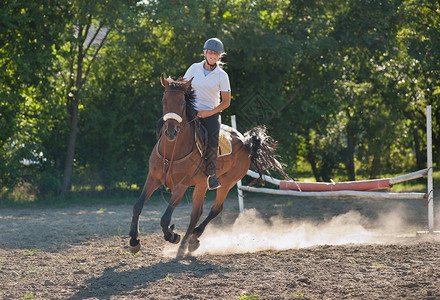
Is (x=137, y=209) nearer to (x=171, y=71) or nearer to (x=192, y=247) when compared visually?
(x=192, y=247)

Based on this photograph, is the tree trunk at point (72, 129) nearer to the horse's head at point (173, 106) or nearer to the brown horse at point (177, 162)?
the brown horse at point (177, 162)

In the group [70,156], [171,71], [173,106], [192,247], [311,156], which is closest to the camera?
[173,106]

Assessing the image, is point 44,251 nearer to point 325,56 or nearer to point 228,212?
point 228,212

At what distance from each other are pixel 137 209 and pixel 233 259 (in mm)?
1372

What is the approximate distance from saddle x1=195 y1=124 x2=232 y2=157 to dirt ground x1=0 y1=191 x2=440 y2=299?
4.48ft

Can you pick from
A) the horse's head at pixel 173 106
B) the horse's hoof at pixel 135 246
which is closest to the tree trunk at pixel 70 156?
the horse's hoof at pixel 135 246

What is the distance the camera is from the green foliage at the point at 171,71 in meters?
12.8

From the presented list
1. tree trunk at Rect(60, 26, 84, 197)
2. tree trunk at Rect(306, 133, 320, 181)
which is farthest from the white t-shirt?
tree trunk at Rect(306, 133, 320, 181)

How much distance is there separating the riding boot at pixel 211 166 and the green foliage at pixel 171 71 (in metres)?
6.47

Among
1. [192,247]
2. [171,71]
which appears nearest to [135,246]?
[192,247]

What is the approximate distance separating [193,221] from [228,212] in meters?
4.30

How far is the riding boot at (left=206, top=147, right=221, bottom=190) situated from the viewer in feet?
22.7

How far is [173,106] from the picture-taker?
19.8ft

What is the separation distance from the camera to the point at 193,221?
24.1 feet
